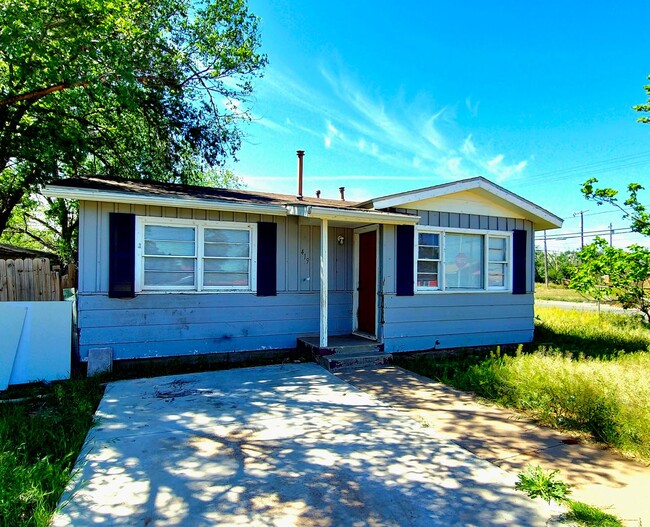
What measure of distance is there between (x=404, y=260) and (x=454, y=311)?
5.16 ft

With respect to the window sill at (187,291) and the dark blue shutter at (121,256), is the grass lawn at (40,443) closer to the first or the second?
the dark blue shutter at (121,256)

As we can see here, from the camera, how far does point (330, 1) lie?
31.7 feet

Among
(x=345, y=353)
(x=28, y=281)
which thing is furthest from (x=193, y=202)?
(x=28, y=281)

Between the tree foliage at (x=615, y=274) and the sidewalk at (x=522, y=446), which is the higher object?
the tree foliage at (x=615, y=274)

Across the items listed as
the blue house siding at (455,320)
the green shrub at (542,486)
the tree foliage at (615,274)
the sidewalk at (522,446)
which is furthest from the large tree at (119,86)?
the tree foliage at (615,274)

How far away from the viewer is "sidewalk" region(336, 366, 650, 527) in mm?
2709

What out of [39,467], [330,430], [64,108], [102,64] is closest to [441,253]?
[330,430]

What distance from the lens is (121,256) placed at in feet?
19.3

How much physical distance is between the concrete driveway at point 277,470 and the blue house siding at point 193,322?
1480 millimetres

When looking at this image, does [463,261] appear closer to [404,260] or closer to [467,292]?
[467,292]

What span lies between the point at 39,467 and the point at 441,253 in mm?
→ 6658

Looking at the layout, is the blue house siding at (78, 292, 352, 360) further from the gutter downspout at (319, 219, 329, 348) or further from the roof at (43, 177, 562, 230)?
the roof at (43, 177, 562, 230)

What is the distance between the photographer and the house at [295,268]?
5.88 metres

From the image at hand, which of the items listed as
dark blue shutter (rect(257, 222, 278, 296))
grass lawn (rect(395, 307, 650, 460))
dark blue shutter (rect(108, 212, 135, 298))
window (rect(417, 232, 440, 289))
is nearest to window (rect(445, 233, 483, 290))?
window (rect(417, 232, 440, 289))
